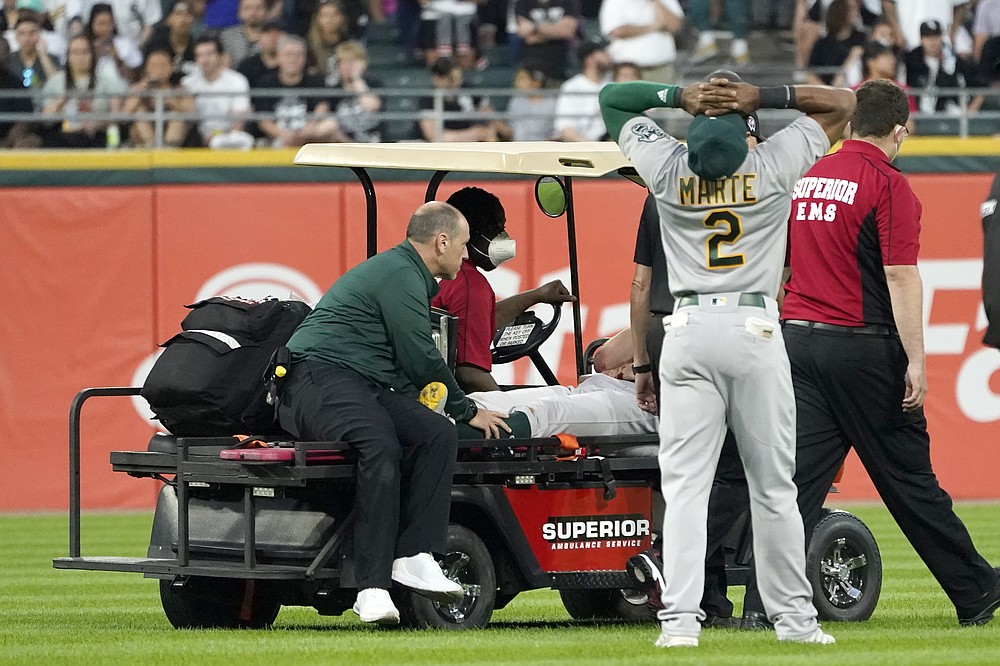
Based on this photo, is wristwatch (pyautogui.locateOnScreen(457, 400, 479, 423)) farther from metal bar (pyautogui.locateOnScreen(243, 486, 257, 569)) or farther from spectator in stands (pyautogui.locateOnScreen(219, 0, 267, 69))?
spectator in stands (pyautogui.locateOnScreen(219, 0, 267, 69))

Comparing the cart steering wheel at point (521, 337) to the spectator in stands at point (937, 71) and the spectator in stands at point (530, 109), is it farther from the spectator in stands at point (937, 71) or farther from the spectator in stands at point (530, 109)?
the spectator in stands at point (937, 71)

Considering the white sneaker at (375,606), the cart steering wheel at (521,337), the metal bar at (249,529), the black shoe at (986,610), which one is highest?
the cart steering wheel at (521,337)

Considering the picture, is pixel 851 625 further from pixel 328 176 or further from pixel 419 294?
pixel 328 176

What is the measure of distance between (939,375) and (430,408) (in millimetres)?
10485

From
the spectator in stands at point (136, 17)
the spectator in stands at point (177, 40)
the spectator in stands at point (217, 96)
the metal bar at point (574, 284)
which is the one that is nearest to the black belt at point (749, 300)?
the metal bar at point (574, 284)

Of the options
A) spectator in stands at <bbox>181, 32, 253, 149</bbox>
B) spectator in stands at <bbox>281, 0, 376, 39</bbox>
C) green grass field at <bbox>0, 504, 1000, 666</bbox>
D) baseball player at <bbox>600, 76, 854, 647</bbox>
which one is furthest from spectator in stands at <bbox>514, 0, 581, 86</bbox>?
baseball player at <bbox>600, 76, 854, 647</bbox>

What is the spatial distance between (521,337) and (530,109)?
9.42 metres

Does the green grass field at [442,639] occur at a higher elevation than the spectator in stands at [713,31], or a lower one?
lower

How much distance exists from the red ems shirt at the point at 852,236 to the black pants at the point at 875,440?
0.13 metres

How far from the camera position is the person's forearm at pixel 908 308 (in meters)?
7.39

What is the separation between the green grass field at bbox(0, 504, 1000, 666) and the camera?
6594 mm

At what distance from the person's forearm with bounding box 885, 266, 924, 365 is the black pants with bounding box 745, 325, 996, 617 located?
20 cm

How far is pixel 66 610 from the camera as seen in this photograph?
9.37 m

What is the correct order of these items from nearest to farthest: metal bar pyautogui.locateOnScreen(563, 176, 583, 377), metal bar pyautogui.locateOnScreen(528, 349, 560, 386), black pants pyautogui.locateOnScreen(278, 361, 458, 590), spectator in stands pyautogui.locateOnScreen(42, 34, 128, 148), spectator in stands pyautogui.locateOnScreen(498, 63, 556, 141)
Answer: black pants pyautogui.locateOnScreen(278, 361, 458, 590), metal bar pyautogui.locateOnScreen(563, 176, 583, 377), metal bar pyautogui.locateOnScreen(528, 349, 560, 386), spectator in stands pyautogui.locateOnScreen(42, 34, 128, 148), spectator in stands pyautogui.locateOnScreen(498, 63, 556, 141)
